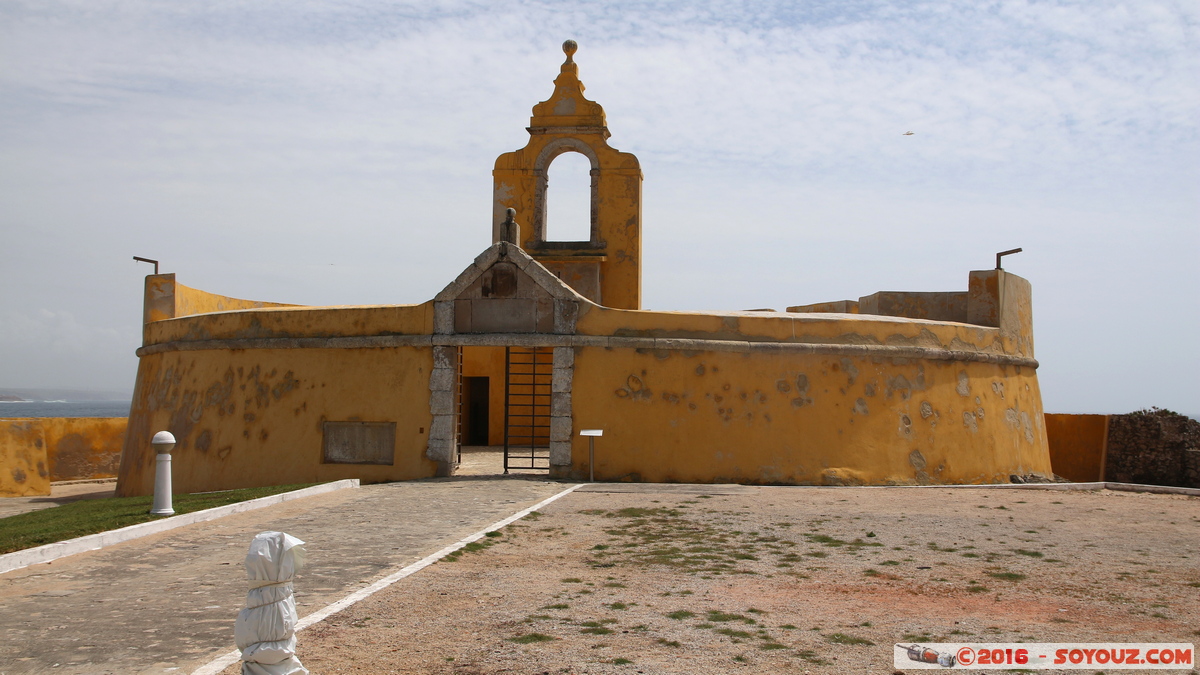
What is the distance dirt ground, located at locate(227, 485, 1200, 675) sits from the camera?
17.0ft

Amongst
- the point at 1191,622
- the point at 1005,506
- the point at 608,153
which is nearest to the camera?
the point at 1191,622

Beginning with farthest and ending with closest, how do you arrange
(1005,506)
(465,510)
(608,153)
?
1. (608,153)
2. (1005,506)
3. (465,510)

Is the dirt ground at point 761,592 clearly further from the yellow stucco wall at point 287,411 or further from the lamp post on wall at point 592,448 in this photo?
the yellow stucco wall at point 287,411

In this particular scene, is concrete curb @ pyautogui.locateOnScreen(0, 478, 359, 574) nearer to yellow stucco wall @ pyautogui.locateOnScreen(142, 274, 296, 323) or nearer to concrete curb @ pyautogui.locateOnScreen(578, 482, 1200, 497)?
concrete curb @ pyautogui.locateOnScreen(578, 482, 1200, 497)

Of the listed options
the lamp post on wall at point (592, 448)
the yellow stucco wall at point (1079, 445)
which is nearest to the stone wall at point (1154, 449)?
the yellow stucco wall at point (1079, 445)

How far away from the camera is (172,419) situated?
16688 millimetres

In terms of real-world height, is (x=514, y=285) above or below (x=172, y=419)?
above

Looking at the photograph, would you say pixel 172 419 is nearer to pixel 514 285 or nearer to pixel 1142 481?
pixel 514 285

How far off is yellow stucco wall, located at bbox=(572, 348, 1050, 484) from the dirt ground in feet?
11.2

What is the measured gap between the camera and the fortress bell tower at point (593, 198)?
1898 cm

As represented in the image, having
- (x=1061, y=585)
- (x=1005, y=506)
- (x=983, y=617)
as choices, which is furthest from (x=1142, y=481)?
(x=983, y=617)

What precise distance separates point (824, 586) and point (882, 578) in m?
0.57

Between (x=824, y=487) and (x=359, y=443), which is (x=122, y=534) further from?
(x=824, y=487)

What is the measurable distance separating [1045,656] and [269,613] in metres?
4.02
